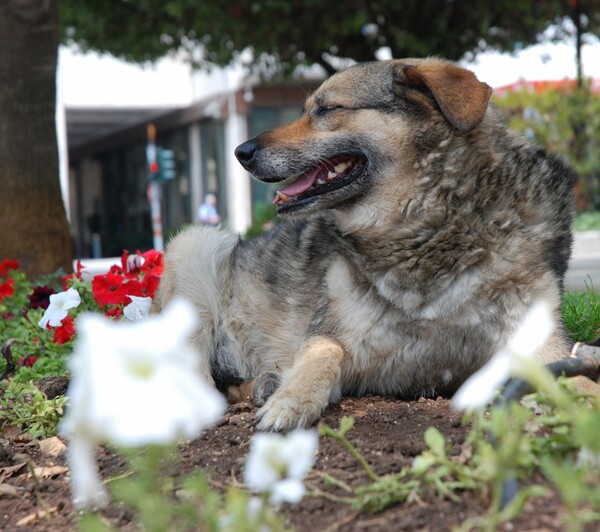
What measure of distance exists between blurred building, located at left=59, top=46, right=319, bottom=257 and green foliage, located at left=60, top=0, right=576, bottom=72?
220 inches

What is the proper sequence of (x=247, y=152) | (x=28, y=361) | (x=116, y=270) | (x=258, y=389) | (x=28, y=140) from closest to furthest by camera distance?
(x=258, y=389), (x=247, y=152), (x=28, y=361), (x=116, y=270), (x=28, y=140)

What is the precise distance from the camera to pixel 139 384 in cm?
136

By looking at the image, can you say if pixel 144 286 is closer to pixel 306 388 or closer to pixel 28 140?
pixel 306 388

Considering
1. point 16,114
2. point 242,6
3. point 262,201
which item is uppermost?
point 242,6

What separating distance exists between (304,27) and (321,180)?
44.9ft

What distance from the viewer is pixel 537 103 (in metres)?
21.2

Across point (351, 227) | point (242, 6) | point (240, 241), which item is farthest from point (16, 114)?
point (242, 6)

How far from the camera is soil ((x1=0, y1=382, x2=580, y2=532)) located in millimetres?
2109

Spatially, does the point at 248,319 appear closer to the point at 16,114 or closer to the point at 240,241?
the point at 240,241

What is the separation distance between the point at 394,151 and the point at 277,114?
95.3 ft

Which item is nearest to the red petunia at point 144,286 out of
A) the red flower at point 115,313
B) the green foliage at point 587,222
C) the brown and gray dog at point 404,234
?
the red flower at point 115,313

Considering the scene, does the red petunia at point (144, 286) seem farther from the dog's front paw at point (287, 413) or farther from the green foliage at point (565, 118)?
the green foliage at point (565, 118)

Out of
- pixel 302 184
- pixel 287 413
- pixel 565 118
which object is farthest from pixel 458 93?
pixel 565 118

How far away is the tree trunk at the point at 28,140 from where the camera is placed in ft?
23.5
